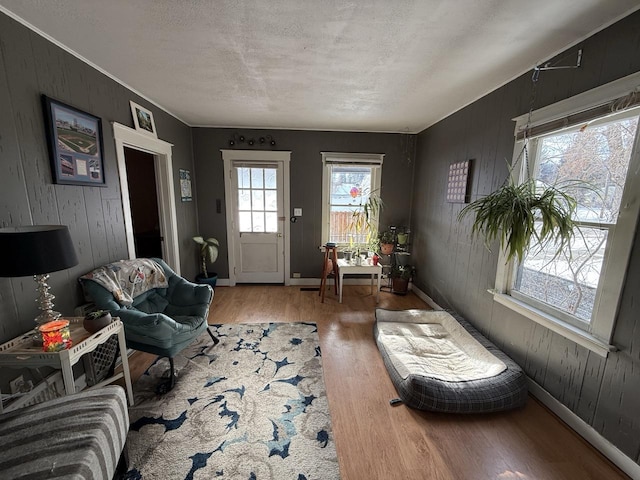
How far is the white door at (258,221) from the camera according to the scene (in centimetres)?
389

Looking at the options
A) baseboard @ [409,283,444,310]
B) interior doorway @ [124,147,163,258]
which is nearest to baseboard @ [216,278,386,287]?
baseboard @ [409,283,444,310]

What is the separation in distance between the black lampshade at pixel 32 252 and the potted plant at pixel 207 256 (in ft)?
7.45

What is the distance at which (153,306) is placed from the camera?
233cm

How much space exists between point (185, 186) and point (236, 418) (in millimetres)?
2927

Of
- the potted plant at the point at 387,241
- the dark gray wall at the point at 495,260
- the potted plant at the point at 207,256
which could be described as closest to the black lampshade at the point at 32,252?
the potted plant at the point at 207,256

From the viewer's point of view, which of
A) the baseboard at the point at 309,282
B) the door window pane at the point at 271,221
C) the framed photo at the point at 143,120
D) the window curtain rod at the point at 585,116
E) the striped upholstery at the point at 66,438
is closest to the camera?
the striped upholstery at the point at 66,438

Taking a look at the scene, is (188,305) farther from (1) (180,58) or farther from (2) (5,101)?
(1) (180,58)

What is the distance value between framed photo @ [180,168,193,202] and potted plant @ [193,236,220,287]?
560 mm

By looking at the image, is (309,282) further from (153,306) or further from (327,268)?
(153,306)

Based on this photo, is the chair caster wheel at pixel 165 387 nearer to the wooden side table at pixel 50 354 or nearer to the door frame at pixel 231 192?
the wooden side table at pixel 50 354

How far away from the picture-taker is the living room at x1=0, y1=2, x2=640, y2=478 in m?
1.42

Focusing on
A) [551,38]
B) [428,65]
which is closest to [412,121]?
[428,65]

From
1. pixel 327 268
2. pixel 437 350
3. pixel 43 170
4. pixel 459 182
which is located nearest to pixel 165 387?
pixel 43 170

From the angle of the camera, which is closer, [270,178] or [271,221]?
[270,178]
